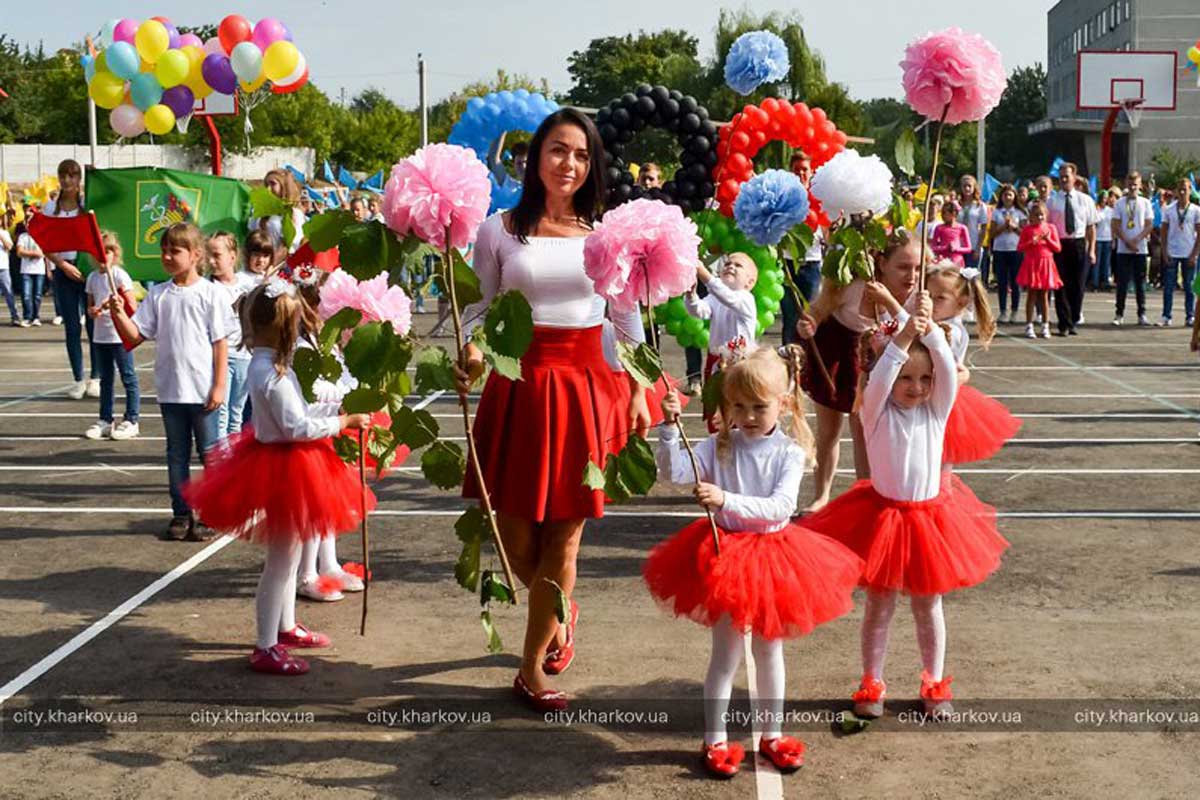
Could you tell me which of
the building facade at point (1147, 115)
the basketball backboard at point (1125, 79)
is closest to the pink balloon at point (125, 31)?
the basketball backboard at point (1125, 79)

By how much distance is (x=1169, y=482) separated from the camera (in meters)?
9.05

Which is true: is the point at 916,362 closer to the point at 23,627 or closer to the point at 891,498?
the point at 891,498

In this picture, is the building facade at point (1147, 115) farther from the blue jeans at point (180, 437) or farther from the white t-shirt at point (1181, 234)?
the blue jeans at point (180, 437)

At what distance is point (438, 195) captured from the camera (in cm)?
433

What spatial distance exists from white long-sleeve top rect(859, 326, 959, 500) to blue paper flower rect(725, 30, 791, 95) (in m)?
6.93

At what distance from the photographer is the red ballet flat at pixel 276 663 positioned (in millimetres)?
5445

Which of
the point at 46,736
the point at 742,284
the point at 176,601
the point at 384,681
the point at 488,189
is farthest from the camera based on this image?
the point at 742,284

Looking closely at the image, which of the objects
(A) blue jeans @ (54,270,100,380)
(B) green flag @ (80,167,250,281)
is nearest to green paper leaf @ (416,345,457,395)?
(A) blue jeans @ (54,270,100,380)

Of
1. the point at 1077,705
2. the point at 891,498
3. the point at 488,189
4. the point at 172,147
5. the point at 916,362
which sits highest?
the point at 172,147

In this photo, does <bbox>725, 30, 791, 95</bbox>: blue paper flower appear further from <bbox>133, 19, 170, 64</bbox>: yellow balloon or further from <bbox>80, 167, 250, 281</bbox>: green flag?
<bbox>133, 19, 170, 64</bbox>: yellow balloon

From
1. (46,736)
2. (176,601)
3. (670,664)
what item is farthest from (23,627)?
(670,664)

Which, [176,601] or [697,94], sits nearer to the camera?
[176,601]

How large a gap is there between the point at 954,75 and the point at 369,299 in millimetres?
2331

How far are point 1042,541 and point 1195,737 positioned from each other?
2877 mm
